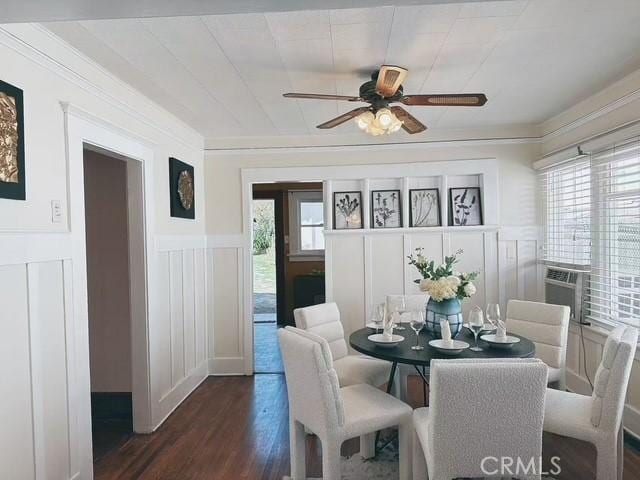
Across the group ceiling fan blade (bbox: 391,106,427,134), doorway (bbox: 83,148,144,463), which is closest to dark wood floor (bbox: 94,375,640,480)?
doorway (bbox: 83,148,144,463)

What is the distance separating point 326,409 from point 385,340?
0.68m

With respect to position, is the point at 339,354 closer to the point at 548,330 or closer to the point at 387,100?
the point at 548,330

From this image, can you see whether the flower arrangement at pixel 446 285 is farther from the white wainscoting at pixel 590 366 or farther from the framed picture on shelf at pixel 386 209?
the framed picture on shelf at pixel 386 209

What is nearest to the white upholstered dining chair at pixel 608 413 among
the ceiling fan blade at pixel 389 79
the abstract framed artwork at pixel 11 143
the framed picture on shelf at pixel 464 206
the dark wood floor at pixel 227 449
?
the dark wood floor at pixel 227 449

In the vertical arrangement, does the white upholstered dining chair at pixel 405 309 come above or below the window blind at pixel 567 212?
below

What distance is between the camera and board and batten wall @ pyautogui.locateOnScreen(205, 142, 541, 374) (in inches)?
161

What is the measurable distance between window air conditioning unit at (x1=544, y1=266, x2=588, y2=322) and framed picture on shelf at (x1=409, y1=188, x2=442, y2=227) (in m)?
1.08

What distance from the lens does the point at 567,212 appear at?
3.64m

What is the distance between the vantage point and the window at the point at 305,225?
703cm

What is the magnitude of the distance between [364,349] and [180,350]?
185 centimetres

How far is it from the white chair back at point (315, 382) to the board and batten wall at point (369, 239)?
201 centimetres

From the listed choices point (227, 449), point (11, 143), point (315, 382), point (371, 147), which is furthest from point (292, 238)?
point (11, 143)

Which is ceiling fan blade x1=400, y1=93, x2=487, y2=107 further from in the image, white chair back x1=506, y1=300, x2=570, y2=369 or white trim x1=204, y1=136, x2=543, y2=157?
white trim x1=204, y1=136, x2=543, y2=157

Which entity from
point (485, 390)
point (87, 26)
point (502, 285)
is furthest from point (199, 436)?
point (502, 285)
